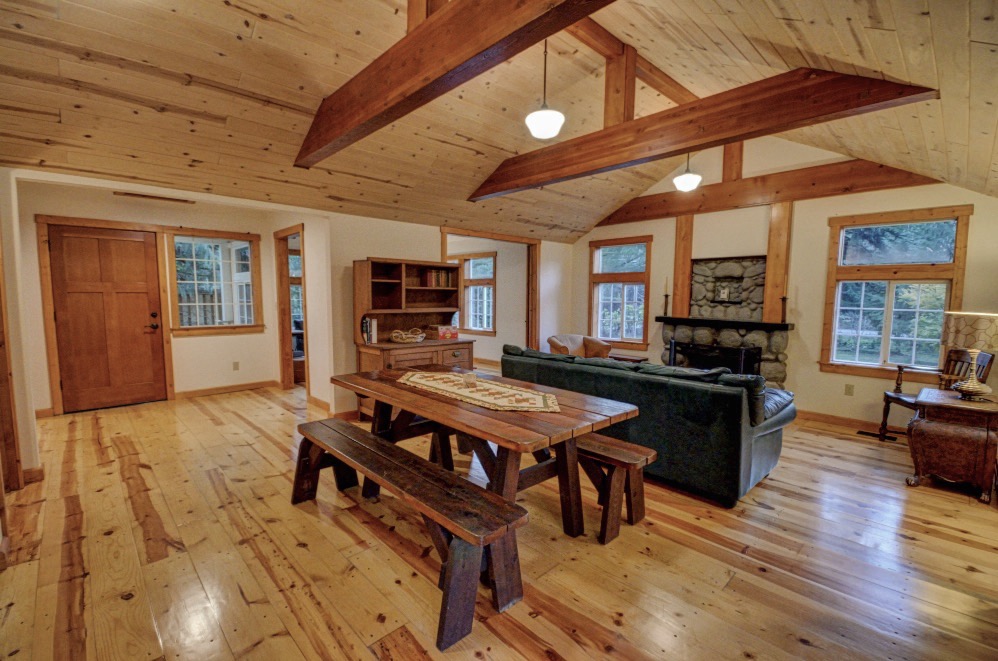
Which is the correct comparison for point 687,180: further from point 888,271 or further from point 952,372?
point 952,372

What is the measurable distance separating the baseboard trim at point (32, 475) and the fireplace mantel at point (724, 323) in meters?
6.12

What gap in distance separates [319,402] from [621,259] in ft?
15.2

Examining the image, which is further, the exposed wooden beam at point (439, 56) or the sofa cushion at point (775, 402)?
the sofa cushion at point (775, 402)

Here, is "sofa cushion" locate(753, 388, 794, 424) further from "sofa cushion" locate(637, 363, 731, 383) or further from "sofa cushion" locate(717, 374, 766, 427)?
"sofa cushion" locate(637, 363, 731, 383)

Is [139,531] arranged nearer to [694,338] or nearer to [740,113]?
[740,113]

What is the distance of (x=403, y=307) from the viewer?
14.9ft

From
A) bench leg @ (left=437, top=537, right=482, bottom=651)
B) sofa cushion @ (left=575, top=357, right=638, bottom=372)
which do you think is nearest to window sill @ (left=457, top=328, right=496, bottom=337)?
sofa cushion @ (left=575, top=357, right=638, bottom=372)

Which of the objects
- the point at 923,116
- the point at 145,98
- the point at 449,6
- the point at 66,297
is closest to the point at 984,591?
the point at 923,116

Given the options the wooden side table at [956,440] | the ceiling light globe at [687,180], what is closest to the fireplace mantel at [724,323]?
the ceiling light globe at [687,180]

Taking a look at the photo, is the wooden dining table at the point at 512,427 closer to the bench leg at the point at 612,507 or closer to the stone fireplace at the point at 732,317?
the bench leg at the point at 612,507

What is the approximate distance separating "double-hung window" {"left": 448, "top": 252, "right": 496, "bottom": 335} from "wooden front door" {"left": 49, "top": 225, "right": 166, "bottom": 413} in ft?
14.7

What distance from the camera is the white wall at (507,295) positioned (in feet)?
23.6

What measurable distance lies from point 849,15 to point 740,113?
1063 millimetres

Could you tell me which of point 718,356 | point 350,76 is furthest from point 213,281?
point 718,356
